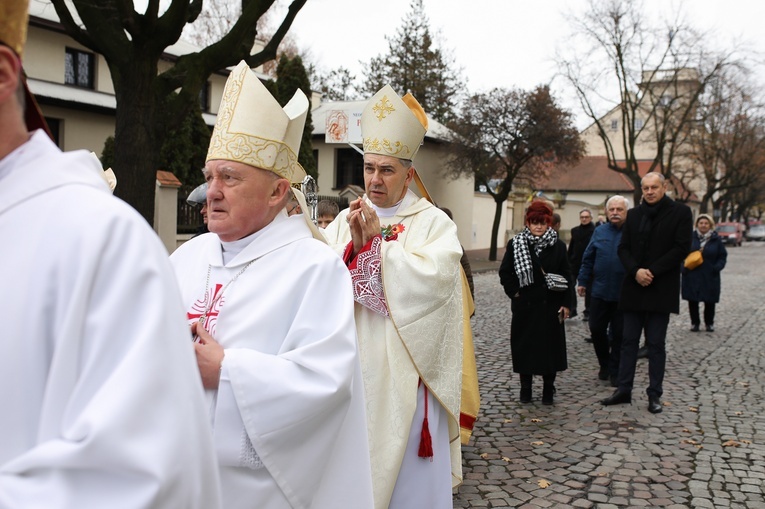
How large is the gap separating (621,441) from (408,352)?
2.80 metres

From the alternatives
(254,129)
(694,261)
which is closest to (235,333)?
(254,129)

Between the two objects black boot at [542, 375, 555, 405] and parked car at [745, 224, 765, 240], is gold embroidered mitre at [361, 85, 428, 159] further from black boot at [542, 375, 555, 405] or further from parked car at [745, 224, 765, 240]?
parked car at [745, 224, 765, 240]

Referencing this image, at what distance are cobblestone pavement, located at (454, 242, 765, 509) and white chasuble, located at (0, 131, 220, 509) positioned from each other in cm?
363

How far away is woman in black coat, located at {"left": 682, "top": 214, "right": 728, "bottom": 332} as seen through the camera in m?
11.6

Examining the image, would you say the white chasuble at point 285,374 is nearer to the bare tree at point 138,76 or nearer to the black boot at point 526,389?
the black boot at point 526,389

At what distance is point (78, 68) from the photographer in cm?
2231

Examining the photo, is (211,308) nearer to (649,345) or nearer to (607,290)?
(649,345)

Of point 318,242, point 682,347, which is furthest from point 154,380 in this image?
point 682,347

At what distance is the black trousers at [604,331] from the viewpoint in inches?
301

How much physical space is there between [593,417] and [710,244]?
22.5 feet

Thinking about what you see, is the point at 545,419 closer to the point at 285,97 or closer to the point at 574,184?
the point at 285,97

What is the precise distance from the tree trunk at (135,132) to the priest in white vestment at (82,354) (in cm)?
→ 802

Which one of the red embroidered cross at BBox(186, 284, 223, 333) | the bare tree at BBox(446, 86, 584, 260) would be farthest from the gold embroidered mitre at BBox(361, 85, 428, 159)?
the bare tree at BBox(446, 86, 584, 260)

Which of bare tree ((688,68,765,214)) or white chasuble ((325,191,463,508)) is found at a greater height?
bare tree ((688,68,765,214))
